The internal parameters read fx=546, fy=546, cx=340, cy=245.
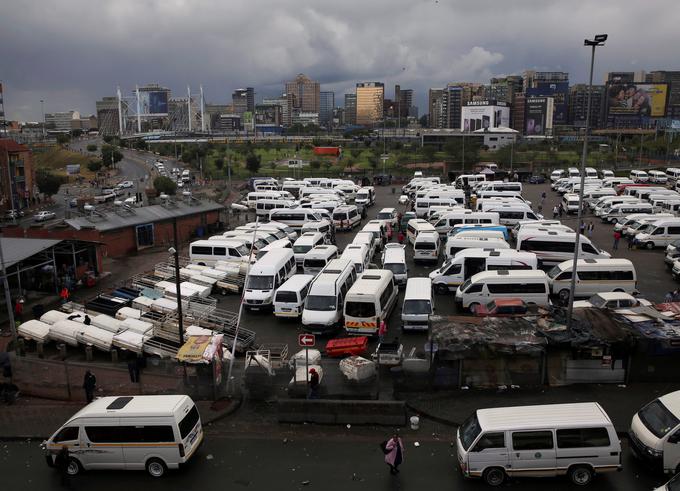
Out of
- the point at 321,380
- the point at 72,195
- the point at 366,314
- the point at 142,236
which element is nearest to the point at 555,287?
the point at 366,314

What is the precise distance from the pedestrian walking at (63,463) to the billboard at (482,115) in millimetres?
142585

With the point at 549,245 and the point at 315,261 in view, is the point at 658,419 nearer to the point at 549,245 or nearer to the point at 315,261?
the point at 549,245

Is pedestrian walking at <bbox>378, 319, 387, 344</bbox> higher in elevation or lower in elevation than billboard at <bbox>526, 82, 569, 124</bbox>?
lower

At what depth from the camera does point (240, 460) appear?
10.4m

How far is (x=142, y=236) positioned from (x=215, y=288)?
351 inches

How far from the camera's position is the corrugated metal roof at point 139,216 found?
26.5 m

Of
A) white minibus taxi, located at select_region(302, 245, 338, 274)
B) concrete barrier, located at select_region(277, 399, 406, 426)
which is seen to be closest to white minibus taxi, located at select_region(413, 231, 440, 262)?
white minibus taxi, located at select_region(302, 245, 338, 274)

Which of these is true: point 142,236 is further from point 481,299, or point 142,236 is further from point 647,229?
point 647,229

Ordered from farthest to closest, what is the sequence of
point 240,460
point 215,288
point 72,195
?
point 72,195, point 215,288, point 240,460

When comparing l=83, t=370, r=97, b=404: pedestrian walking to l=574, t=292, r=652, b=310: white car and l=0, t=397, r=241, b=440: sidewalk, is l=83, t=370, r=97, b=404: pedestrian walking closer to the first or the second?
l=0, t=397, r=241, b=440: sidewalk

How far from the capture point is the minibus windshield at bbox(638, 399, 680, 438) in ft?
30.2

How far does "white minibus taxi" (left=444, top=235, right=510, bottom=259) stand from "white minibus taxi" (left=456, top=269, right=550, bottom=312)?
4473 millimetres

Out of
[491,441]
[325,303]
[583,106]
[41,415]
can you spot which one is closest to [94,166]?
[325,303]

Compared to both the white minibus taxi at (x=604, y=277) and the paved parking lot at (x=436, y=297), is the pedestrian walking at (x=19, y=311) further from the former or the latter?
the white minibus taxi at (x=604, y=277)
